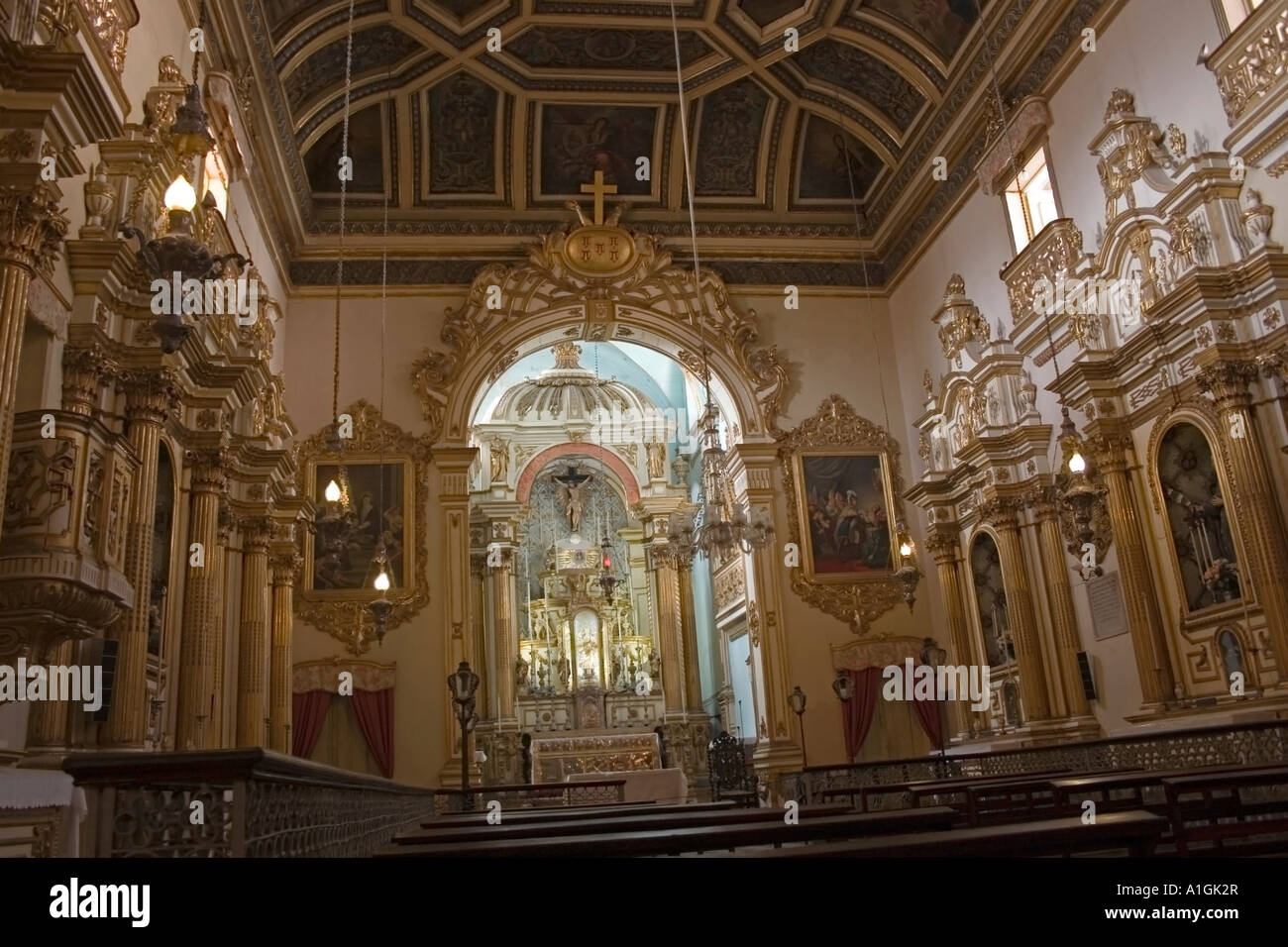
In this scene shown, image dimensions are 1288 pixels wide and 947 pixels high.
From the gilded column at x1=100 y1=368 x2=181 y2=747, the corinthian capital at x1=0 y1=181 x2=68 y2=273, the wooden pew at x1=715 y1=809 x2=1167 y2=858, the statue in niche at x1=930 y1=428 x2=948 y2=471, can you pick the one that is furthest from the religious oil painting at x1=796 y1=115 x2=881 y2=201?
the wooden pew at x1=715 y1=809 x2=1167 y2=858

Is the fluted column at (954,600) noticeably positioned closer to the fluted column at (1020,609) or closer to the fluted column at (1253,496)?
the fluted column at (1020,609)

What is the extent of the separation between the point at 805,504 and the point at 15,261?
12.1 metres

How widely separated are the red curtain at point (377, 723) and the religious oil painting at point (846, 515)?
6551mm

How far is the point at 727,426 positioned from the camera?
1692cm

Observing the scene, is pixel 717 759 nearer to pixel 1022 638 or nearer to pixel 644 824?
pixel 1022 638

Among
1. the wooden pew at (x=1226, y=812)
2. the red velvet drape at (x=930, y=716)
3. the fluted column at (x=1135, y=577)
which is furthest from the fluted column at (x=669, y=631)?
the wooden pew at (x=1226, y=812)

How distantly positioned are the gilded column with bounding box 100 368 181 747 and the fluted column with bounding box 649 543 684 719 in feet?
45.8

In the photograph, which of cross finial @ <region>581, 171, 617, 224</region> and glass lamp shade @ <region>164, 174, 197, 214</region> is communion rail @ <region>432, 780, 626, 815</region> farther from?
glass lamp shade @ <region>164, 174, 197, 214</region>

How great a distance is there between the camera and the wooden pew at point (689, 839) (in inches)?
119

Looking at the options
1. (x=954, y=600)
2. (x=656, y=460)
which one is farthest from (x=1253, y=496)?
(x=656, y=460)

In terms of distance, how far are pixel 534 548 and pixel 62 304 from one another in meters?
17.1

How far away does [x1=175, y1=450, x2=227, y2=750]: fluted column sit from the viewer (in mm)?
9242

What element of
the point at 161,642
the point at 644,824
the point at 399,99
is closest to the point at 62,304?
the point at 161,642
